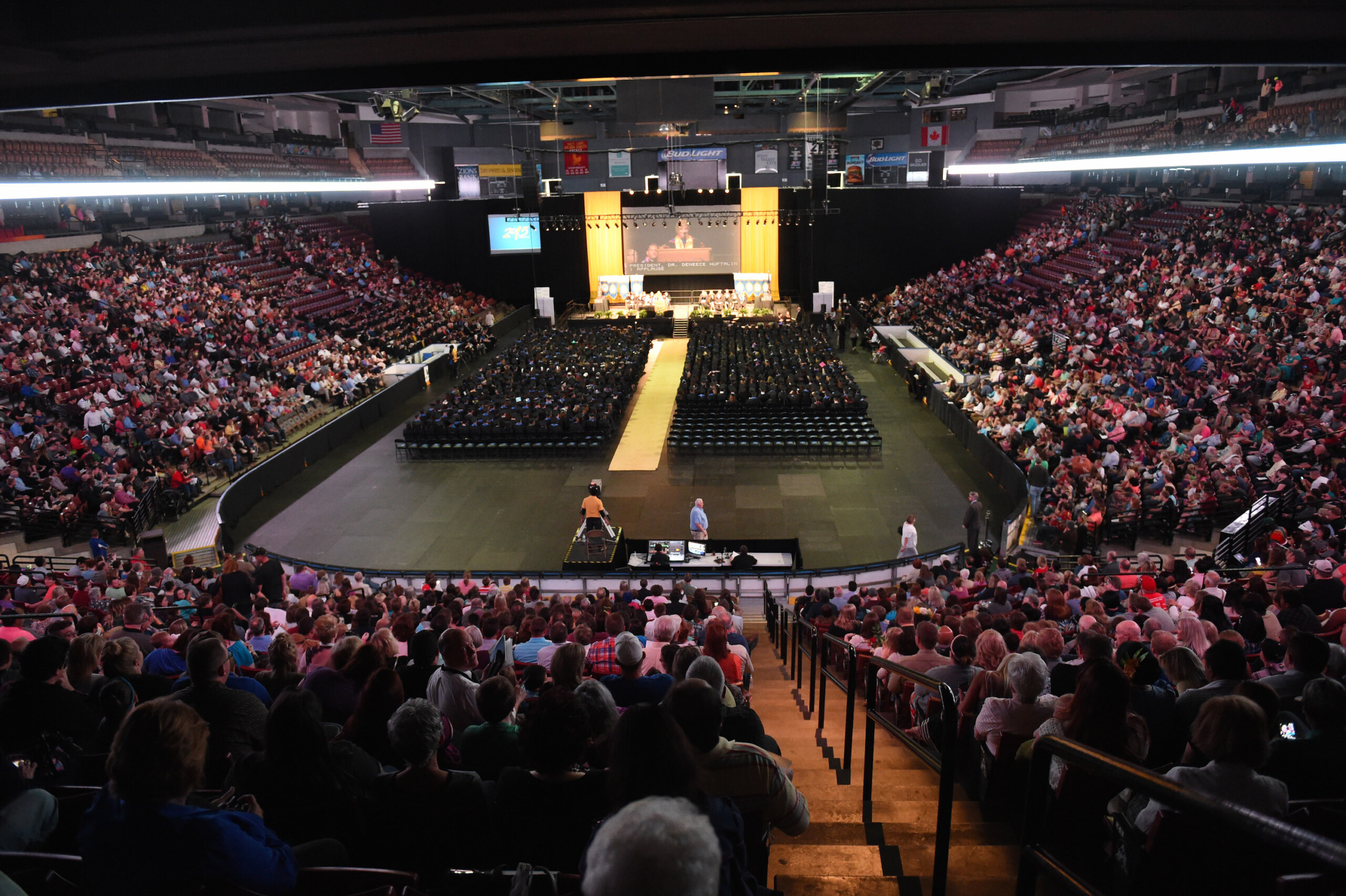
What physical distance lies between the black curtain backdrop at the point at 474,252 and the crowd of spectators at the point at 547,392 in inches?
385

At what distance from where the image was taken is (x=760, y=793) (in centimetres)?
246

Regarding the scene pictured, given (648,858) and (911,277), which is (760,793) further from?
(911,277)

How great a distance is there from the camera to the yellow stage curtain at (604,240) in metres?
35.2

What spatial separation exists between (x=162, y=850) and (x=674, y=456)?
51.5ft

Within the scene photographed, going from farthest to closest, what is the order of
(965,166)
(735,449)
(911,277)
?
1. (911,277)
2. (965,166)
3. (735,449)

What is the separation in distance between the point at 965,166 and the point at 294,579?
30080 mm

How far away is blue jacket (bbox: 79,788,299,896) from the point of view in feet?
6.35

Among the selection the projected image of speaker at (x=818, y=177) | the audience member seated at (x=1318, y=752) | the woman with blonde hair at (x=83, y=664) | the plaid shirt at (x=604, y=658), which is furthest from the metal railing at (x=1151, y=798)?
the projected image of speaker at (x=818, y=177)

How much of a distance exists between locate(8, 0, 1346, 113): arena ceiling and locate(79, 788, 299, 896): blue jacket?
235 centimetres

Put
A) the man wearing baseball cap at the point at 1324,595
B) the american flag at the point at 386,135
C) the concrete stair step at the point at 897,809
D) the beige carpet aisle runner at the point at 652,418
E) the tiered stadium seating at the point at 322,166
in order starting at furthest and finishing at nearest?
the american flag at the point at 386,135, the tiered stadium seating at the point at 322,166, the beige carpet aisle runner at the point at 652,418, the man wearing baseball cap at the point at 1324,595, the concrete stair step at the point at 897,809

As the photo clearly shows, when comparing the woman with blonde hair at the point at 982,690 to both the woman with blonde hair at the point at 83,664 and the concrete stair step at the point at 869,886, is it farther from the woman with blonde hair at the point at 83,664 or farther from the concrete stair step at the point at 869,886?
the woman with blonde hair at the point at 83,664

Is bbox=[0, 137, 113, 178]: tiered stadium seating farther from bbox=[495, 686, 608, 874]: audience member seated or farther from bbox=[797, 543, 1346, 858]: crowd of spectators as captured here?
bbox=[495, 686, 608, 874]: audience member seated

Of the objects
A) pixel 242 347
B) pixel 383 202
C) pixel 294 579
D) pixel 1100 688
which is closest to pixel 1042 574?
pixel 1100 688

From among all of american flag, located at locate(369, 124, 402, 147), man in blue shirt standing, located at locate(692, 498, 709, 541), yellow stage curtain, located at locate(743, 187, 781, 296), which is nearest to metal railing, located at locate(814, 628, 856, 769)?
man in blue shirt standing, located at locate(692, 498, 709, 541)
